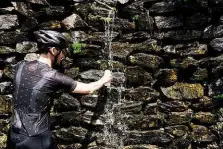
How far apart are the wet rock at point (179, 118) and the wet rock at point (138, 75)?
71cm

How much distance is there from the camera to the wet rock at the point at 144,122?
6.34 m

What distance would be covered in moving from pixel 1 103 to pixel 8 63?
29.2 inches

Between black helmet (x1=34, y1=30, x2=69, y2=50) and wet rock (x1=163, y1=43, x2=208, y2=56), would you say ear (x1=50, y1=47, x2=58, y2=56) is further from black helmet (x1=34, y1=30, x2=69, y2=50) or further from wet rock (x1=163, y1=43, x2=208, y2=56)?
wet rock (x1=163, y1=43, x2=208, y2=56)

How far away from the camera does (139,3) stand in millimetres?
6148

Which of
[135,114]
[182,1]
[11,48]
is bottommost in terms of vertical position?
[135,114]

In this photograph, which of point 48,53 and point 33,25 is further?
point 33,25

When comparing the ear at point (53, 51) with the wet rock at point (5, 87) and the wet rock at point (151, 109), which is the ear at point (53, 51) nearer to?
the wet rock at point (5, 87)

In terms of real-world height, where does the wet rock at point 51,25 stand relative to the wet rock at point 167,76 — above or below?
above

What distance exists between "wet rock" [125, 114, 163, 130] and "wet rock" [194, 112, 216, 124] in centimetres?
64

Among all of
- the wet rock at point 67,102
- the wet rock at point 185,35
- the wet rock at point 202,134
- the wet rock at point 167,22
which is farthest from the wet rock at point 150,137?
the wet rock at point 167,22

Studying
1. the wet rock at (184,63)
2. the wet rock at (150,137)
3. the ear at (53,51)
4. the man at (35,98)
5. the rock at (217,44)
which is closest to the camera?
the man at (35,98)

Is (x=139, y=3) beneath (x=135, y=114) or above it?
above

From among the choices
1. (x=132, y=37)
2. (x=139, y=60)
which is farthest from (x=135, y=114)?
(x=132, y=37)

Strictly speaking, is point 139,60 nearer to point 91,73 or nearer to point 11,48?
point 91,73
